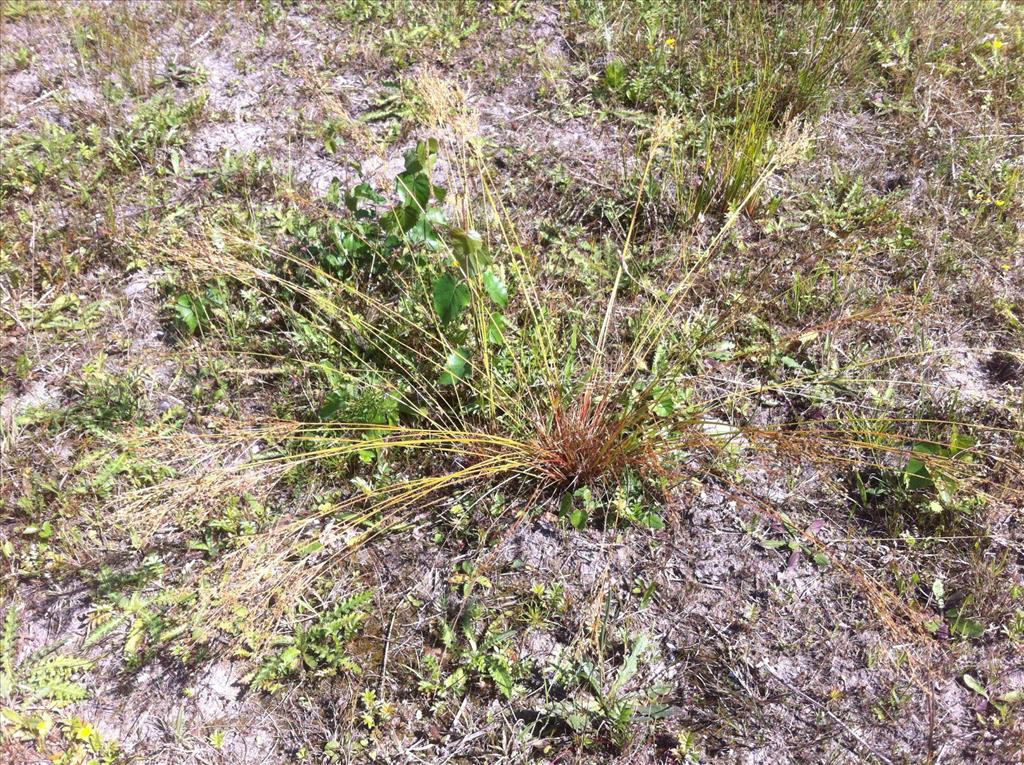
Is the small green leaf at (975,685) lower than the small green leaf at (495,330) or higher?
lower

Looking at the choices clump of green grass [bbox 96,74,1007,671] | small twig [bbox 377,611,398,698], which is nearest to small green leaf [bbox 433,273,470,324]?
clump of green grass [bbox 96,74,1007,671]

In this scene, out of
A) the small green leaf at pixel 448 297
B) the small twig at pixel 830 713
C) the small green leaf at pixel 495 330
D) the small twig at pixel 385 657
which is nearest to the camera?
the small twig at pixel 830 713

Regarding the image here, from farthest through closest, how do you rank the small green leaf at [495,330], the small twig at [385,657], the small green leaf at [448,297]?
the small green leaf at [495,330] < the small green leaf at [448,297] < the small twig at [385,657]

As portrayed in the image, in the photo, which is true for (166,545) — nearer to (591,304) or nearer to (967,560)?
(591,304)

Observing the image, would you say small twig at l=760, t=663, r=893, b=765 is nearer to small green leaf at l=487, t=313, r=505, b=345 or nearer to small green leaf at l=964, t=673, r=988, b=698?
small green leaf at l=964, t=673, r=988, b=698

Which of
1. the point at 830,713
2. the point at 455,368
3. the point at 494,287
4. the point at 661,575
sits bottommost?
the point at 830,713

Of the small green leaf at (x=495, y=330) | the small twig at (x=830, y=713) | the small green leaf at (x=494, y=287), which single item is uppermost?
the small green leaf at (x=494, y=287)

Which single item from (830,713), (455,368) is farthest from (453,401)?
(830,713)

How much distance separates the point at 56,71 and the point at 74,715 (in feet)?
9.73

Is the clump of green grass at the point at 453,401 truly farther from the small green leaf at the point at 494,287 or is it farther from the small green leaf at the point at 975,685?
the small green leaf at the point at 975,685

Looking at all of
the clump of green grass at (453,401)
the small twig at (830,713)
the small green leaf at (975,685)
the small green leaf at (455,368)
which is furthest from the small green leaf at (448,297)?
the small green leaf at (975,685)

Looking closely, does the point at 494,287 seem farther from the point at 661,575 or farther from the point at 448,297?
the point at 661,575

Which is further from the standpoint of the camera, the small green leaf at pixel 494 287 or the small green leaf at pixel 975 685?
the small green leaf at pixel 494 287

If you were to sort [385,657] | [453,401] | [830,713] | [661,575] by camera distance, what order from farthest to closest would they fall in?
1. [453,401]
2. [661,575]
3. [385,657]
4. [830,713]
